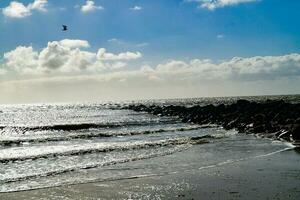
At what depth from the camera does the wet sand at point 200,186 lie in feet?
41.1

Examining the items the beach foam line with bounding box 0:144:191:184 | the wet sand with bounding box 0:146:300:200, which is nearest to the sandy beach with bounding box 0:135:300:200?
the wet sand with bounding box 0:146:300:200

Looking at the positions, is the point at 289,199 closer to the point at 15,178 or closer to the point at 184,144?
the point at 15,178

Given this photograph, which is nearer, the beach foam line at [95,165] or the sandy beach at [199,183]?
the sandy beach at [199,183]

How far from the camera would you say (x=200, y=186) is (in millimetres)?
13773

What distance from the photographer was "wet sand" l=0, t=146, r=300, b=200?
12.5m

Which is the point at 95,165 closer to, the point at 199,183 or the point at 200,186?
the point at 199,183

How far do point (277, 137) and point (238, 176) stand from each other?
14.3m

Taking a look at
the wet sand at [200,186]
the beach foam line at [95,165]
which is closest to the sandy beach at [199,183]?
the wet sand at [200,186]

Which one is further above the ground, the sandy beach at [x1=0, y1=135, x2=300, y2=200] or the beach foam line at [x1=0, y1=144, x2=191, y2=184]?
the sandy beach at [x1=0, y1=135, x2=300, y2=200]

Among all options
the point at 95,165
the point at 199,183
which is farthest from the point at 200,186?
the point at 95,165

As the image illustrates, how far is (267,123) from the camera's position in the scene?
34312 mm

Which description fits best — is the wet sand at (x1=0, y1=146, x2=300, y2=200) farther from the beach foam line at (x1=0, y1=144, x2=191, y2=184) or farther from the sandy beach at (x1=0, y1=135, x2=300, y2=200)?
the beach foam line at (x1=0, y1=144, x2=191, y2=184)

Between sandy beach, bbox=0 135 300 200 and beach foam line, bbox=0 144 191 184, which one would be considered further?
beach foam line, bbox=0 144 191 184

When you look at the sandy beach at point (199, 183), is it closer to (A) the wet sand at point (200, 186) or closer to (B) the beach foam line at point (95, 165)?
(A) the wet sand at point (200, 186)
